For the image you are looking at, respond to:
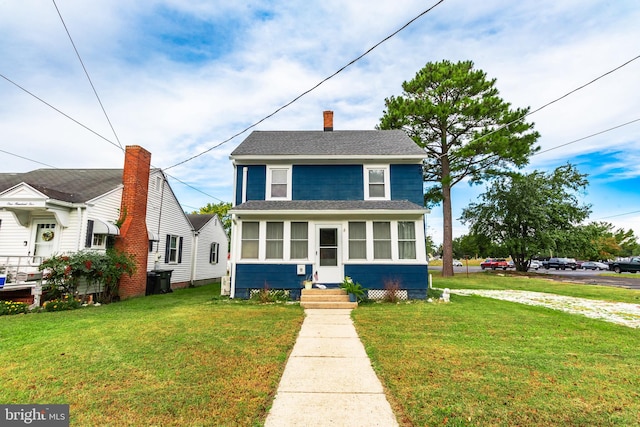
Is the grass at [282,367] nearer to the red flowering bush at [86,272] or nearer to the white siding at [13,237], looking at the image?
the red flowering bush at [86,272]

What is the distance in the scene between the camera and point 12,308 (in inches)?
334

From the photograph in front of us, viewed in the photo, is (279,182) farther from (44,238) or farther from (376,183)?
(44,238)

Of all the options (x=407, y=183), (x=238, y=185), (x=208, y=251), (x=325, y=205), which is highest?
(x=407, y=183)

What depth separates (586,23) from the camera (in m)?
8.73

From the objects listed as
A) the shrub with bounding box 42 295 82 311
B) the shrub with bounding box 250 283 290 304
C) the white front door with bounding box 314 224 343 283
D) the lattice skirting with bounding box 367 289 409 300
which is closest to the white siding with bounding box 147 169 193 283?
the shrub with bounding box 42 295 82 311

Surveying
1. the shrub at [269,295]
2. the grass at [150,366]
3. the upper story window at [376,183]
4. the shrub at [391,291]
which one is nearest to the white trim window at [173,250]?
the shrub at [269,295]

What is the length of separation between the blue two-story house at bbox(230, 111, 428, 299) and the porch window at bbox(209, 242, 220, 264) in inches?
378

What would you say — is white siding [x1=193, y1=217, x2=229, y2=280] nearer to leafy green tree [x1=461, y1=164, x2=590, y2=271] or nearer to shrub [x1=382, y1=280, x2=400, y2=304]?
shrub [x1=382, y1=280, x2=400, y2=304]

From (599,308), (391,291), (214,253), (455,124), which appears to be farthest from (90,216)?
(455,124)

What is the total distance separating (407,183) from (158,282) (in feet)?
38.7

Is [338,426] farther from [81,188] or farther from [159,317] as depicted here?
[81,188]

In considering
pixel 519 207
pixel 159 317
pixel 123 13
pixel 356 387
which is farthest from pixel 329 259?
pixel 519 207

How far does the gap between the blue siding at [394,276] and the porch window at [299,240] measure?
167 centimetres

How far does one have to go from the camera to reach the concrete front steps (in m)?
9.24
